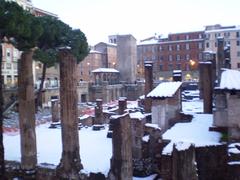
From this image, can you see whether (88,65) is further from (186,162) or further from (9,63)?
(186,162)

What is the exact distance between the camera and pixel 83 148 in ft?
62.0

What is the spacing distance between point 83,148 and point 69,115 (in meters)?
5.61

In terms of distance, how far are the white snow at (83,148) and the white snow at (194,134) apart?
9.49 feet

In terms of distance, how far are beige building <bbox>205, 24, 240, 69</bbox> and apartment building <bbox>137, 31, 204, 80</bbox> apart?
1.73 metres

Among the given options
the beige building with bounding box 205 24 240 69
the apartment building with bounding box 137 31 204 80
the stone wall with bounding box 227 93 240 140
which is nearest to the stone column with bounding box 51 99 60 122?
the stone wall with bounding box 227 93 240 140

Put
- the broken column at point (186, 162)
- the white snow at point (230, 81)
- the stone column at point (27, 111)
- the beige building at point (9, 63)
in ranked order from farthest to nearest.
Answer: the beige building at point (9, 63)
the stone column at point (27, 111)
the white snow at point (230, 81)
the broken column at point (186, 162)

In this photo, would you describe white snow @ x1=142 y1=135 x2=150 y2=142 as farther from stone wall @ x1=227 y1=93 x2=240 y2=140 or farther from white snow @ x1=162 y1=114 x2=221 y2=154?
stone wall @ x1=227 y1=93 x2=240 y2=140

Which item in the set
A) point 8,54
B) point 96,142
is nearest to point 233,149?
point 96,142

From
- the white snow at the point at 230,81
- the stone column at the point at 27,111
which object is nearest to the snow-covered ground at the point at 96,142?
the stone column at the point at 27,111

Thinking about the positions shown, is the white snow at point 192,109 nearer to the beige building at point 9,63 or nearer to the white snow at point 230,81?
the white snow at point 230,81

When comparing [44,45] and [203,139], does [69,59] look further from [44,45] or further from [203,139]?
[44,45]

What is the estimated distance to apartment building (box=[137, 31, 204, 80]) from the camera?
73188mm

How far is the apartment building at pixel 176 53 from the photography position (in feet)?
240

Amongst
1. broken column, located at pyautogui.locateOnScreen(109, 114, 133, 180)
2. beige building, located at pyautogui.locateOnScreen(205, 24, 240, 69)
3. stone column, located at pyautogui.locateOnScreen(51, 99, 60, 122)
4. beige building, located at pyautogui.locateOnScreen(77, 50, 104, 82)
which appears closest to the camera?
broken column, located at pyautogui.locateOnScreen(109, 114, 133, 180)
